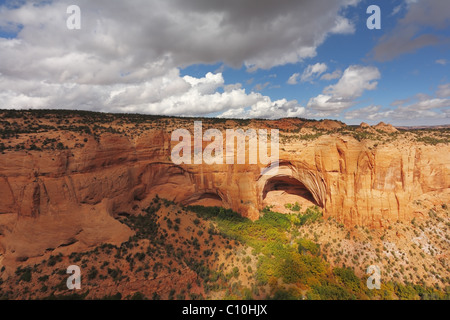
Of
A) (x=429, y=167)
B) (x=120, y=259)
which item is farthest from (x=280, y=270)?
(x=429, y=167)

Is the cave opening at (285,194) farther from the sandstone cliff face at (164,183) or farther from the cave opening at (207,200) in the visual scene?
the cave opening at (207,200)

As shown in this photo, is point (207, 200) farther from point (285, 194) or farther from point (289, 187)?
point (289, 187)

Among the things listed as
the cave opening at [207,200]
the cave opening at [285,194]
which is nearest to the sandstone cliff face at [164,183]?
the cave opening at [207,200]

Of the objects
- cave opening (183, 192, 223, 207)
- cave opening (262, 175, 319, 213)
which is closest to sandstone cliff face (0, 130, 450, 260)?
cave opening (183, 192, 223, 207)

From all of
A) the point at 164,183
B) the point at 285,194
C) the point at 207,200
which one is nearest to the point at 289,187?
the point at 285,194

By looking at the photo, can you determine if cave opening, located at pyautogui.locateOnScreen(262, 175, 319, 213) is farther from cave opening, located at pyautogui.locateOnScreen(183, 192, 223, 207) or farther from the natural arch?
cave opening, located at pyautogui.locateOnScreen(183, 192, 223, 207)
